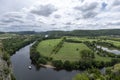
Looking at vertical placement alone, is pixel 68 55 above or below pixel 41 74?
above

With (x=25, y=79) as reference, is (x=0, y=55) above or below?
above

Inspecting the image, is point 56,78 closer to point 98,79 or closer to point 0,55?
point 98,79

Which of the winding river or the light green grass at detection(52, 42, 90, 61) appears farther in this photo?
the light green grass at detection(52, 42, 90, 61)

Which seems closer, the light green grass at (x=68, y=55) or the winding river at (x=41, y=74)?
the winding river at (x=41, y=74)

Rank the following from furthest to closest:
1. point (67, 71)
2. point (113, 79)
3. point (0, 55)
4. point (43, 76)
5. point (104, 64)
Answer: point (104, 64) < point (67, 71) < point (43, 76) < point (113, 79) < point (0, 55)

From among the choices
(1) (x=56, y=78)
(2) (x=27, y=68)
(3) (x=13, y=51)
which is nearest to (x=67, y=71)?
(1) (x=56, y=78)

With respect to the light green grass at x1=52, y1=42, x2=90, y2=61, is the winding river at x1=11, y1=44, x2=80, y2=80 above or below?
below

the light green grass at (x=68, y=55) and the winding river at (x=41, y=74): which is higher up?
the light green grass at (x=68, y=55)

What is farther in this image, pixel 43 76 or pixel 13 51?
pixel 13 51

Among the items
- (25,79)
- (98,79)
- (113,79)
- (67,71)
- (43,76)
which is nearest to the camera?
(98,79)

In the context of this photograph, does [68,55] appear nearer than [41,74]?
No

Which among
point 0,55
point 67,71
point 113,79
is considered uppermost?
point 0,55
